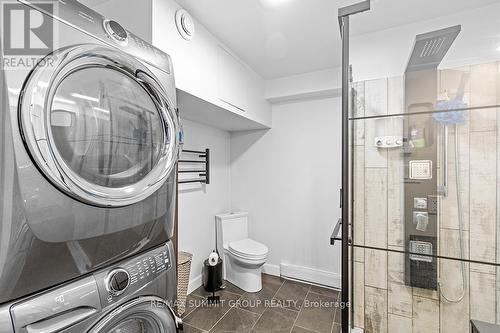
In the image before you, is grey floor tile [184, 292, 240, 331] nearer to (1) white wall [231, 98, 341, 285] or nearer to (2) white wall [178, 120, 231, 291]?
(2) white wall [178, 120, 231, 291]

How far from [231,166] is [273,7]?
2051 mm

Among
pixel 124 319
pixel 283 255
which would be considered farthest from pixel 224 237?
pixel 124 319

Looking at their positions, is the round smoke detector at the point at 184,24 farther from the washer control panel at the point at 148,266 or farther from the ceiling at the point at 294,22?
the washer control panel at the point at 148,266

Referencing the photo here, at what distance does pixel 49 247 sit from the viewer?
662mm

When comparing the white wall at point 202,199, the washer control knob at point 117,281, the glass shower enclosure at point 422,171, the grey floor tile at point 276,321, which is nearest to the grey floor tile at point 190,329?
the grey floor tile at point 276,321

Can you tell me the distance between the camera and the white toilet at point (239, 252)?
2.52 meters

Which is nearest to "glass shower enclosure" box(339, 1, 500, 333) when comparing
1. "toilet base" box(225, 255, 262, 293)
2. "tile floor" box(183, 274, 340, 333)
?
"tile floor" box(183, 274, 340, 333)

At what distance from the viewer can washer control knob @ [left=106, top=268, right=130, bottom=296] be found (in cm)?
81

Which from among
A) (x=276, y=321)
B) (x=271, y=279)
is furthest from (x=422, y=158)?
(x=271, y=279)

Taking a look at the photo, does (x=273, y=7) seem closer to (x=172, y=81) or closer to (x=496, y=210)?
(x=172, y=81)

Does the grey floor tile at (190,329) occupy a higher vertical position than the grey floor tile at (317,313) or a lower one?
higher

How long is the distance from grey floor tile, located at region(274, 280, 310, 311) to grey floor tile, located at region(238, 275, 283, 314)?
0.22 feet

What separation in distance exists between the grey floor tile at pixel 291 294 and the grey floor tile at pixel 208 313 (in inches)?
17.4

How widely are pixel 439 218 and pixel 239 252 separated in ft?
5.88
